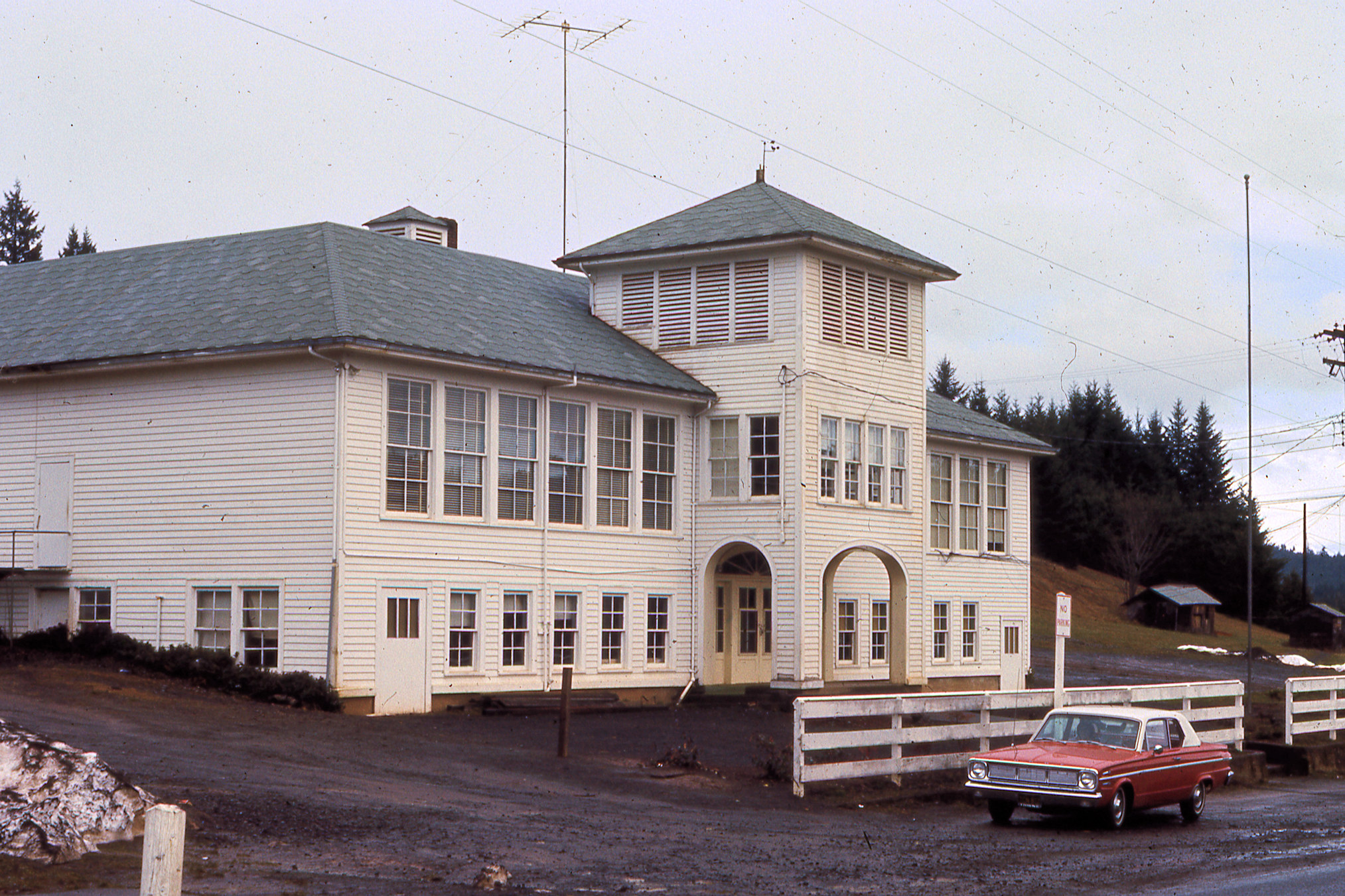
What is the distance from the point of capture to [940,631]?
37.8 metres

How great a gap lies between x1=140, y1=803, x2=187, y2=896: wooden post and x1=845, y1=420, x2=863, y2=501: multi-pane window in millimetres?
25263

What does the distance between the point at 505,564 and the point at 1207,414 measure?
8489 centimetres

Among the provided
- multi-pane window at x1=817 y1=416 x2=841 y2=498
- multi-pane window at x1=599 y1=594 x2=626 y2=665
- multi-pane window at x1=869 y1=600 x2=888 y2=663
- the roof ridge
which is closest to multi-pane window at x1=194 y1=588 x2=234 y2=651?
the roof ridge

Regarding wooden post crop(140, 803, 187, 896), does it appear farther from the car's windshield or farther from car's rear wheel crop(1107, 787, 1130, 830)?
the car's windshield

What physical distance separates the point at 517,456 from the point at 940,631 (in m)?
14.4

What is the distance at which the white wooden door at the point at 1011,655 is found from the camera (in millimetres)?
40031

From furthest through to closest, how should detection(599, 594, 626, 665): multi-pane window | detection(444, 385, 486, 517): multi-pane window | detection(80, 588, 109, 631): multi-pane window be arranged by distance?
detection(599, 594, 626, 665): multi-pane window < detection(80, 588, 109, 631): multi-pane window < detection(444, 385, 486, 517): multi-pane window

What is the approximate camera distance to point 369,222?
34719mm

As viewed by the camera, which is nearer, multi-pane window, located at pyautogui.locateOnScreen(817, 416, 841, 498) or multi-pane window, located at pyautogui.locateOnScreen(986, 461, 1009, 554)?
multi-pane window, located at pyautogui.locateOnScreen(817, 416, 841, 498)

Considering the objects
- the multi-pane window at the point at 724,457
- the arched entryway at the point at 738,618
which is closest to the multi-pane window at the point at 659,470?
the multi-pane window at the point at 724,457

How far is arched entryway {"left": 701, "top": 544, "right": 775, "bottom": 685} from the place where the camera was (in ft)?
104

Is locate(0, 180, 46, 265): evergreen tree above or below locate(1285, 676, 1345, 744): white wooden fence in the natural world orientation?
above

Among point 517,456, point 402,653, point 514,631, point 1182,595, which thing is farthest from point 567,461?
point 1182,595

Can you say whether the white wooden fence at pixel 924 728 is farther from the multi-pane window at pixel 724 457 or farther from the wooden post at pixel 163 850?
the wooden post at pixel 163 850
